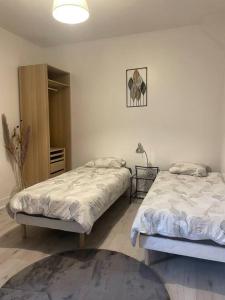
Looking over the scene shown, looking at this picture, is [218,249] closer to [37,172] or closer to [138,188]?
[138,188]

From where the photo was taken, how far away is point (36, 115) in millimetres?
3760

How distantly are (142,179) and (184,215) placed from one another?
203cm

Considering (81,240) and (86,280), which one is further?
(81,240)

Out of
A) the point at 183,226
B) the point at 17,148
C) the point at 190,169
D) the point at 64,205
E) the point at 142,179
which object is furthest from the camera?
the point at 142,179

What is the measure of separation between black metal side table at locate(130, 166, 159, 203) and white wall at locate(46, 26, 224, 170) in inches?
5.6

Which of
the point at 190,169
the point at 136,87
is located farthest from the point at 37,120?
the point at 190,169

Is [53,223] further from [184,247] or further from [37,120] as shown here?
[37,120]

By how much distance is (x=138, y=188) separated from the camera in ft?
13.2

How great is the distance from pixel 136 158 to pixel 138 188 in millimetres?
518

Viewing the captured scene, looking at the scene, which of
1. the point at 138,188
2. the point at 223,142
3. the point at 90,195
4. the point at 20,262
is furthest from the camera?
the point at 138,188

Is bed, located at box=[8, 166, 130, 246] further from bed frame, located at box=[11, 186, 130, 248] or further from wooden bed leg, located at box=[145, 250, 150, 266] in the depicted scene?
wooden bed leg, located at box=[145, 250, 150, 266]

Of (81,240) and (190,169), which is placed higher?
(190,169)

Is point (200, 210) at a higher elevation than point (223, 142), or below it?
below

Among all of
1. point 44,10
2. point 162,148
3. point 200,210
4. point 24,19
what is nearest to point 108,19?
point 44,10
